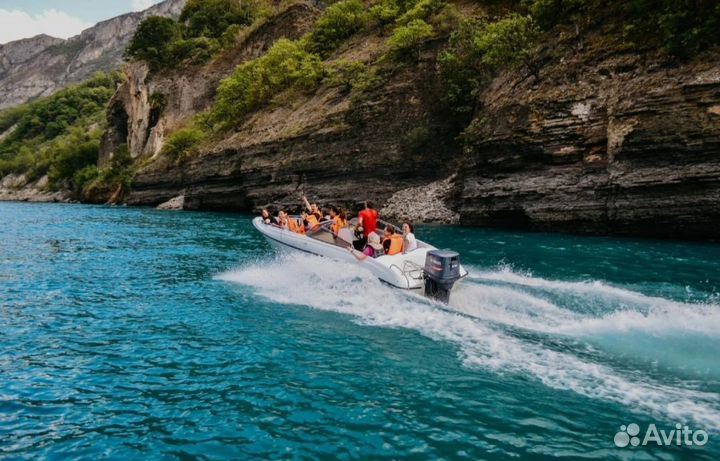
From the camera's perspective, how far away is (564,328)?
334 inches

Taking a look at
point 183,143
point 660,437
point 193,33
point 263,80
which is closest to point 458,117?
point 263,80

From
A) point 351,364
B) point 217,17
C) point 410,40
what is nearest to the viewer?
point 351,364

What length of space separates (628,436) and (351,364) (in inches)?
145

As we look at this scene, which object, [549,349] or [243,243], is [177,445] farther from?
[243,243]

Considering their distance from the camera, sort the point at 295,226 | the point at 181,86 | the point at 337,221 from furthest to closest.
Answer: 1. the point at 181,86
2. the point at 295,226
3. the point at 337,221

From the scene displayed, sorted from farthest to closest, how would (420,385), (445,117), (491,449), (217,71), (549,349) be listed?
(217,71) < (445,117) < (549,349) < (420,385) < (491,449)

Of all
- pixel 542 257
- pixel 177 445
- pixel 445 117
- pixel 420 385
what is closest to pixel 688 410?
pixel 420 385

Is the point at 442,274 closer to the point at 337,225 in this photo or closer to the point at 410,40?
the point at 337,225

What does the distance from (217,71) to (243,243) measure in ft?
148

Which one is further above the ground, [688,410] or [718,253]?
[718,253]

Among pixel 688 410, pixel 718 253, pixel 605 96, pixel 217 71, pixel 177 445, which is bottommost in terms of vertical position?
pixel 177 445

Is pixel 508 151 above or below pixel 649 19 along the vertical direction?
below

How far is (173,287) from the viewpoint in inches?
498

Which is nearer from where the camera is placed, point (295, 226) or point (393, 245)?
point (393, 245)
